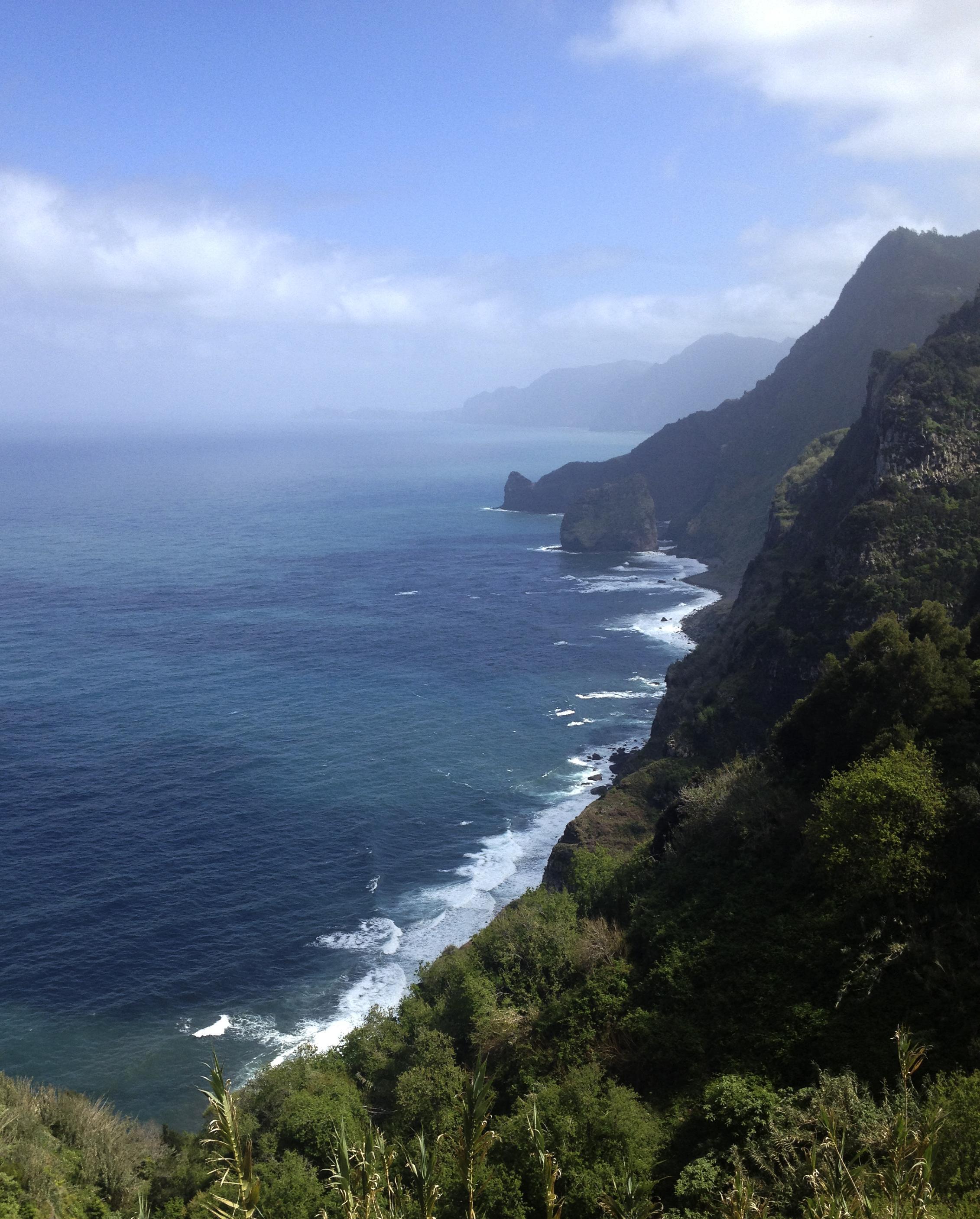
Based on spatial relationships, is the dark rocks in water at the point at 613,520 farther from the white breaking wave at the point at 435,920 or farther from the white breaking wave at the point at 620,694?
the white breaking wave at the point at 435,920

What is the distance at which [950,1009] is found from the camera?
2292cm

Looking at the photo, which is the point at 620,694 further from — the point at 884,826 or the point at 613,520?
the point at 613,520

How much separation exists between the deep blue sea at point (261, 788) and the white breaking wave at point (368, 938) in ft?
0.59

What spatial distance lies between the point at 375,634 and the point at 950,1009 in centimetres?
9518

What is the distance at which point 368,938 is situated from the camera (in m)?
54.9

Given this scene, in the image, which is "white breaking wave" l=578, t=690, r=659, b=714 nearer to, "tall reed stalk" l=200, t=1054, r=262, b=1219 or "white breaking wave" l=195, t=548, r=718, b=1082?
"white breaking wave" l=195, t=548, r=718, b=1082

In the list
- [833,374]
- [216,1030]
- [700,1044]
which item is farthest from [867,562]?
[833,374]

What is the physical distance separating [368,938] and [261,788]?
19.8m

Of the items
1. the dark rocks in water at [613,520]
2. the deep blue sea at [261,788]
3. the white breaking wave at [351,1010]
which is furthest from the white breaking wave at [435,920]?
the dark rocks in water at [613,520]

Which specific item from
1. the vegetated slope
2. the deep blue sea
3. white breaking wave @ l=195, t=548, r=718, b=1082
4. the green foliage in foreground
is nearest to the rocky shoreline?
white breaking wave @ l=195, t=548, r=718, b=1082

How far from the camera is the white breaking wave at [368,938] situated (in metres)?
54.0

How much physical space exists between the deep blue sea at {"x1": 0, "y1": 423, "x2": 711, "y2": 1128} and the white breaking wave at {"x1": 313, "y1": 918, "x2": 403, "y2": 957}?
0.18 metres

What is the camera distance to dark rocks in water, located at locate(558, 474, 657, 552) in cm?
18112

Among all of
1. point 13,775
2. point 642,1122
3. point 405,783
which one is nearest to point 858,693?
point 642,1122
